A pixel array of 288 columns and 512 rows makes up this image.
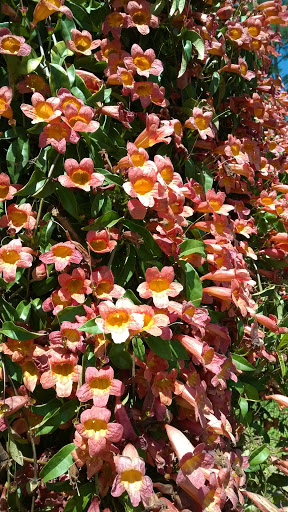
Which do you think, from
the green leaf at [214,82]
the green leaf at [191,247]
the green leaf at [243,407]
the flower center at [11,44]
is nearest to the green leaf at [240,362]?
the green leaf at [243,407]

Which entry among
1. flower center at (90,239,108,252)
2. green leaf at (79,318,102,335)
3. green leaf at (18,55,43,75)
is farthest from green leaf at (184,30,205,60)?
green leaf at (79,318,102,335)

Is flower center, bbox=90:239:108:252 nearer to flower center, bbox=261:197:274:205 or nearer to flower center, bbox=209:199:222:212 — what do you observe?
flower center, bbox=209:199:222:212

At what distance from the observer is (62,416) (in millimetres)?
1098

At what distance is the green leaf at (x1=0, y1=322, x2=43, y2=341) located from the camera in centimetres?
108

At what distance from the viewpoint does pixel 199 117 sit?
146 cm

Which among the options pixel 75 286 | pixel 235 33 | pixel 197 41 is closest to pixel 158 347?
pixel 75 286

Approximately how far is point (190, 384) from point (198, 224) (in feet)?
1.63

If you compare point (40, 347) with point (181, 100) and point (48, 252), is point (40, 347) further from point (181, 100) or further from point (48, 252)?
point (181, 100)

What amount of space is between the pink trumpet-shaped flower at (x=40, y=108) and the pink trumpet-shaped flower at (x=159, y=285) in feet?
1.53

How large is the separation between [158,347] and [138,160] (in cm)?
48

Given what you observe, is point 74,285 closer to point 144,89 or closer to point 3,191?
point 3,191

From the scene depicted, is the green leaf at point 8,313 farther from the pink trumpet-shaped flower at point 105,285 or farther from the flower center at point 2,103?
the flower center at point 2,103

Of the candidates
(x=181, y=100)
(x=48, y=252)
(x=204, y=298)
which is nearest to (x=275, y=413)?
(x=204, y=298)

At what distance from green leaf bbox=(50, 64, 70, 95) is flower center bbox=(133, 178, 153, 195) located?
1.15ft
